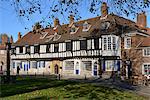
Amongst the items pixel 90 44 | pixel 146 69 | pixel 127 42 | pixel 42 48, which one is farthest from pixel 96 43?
pixel 42 48

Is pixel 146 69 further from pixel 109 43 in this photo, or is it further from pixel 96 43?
pixel 96 43

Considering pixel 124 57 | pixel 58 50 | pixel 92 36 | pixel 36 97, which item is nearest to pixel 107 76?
pixel 124 57

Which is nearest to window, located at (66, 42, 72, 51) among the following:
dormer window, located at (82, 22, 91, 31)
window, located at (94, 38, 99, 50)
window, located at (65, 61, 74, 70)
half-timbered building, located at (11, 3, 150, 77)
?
Result: half-timbered building, located at (11, 3, 150, 77)

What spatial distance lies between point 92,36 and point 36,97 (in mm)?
30758

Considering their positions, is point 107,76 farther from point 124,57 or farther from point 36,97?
point 36,97

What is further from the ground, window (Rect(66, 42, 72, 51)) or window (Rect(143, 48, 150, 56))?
window (Rect(66, 42, 72, 51))

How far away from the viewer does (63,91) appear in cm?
2148

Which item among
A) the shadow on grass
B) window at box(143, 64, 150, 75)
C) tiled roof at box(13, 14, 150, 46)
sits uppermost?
tiled roof at box(13, 14, 150, 46)

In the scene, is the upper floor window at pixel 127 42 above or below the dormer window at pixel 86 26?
below

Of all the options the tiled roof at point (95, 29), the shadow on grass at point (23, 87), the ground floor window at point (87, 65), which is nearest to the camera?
the shadow on grass at point (23, 87)

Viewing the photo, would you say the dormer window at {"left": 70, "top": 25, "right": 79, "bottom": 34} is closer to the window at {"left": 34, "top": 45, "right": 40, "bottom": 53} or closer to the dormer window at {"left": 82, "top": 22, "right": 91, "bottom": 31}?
the dormer window at {"left": 82, "top": 22, "right": 91, "bottom": 31}

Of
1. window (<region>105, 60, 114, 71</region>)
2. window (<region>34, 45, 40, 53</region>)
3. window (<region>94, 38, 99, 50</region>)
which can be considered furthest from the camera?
window (<region>34, 45, 40, 53</region>)

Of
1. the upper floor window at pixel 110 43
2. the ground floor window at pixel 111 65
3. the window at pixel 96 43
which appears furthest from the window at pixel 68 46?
the ground floor window at pixel 111 65

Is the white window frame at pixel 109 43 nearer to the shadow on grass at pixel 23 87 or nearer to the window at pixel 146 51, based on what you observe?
the window at pixel 146 51
